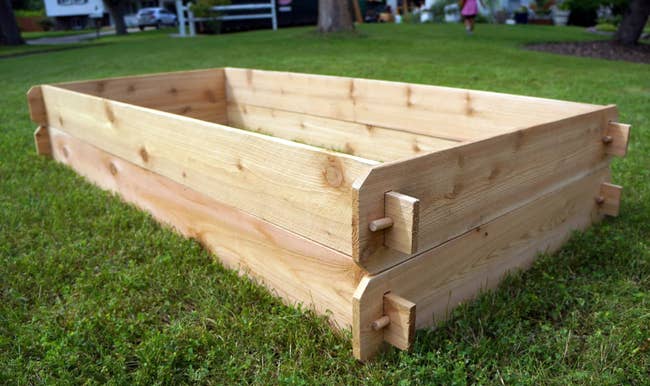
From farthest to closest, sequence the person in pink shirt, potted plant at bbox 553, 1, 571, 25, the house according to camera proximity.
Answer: the house < potted plant at bbox 553, 1, 571, 25 < the person in pink shirt

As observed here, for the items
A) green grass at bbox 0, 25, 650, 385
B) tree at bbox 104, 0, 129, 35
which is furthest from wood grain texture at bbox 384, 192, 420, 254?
tree at bbox 104, 0, 129, 35

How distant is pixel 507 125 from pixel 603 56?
9.38 metres

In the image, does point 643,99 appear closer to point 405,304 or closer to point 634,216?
point 634,216

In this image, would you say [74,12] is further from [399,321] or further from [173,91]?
[399,321]

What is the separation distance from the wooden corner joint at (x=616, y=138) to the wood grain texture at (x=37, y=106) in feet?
12.9

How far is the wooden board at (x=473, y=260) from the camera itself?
5.90 feet

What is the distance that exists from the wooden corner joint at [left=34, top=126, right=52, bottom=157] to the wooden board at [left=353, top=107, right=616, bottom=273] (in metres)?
3.65

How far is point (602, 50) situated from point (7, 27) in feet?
65.7

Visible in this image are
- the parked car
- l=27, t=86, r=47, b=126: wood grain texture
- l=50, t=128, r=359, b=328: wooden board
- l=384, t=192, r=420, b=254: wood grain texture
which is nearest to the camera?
l=384, t=192, r=420, b=254: wood grain texture

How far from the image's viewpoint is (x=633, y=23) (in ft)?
40.1

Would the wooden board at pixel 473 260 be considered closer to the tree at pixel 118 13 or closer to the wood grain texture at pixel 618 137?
the wood grain texture at pixel 618 137

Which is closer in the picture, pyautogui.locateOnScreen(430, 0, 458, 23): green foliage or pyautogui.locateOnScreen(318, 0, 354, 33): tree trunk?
pyautogui.locateOnScreen(318, 0, 354, 33): tree trunk

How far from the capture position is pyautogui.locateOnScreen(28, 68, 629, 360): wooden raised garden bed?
1779 millimetres

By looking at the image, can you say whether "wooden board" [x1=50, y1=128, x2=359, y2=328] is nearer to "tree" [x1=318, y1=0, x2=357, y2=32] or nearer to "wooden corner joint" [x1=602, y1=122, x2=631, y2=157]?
"wooden corner joint" [x1=602, y1=122, x2=631, y2=157]
